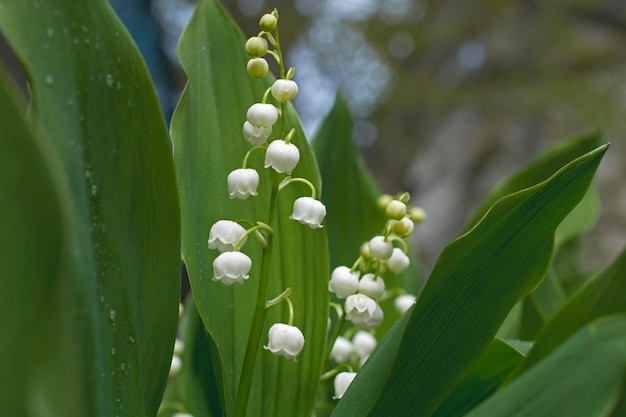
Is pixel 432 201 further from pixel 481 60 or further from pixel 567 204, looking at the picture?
pixel 567 204

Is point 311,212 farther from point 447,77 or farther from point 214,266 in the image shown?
point 447,77

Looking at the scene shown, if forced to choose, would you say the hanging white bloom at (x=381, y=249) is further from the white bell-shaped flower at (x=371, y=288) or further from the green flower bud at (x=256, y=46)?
the green flower bud at (x=256, y=46)

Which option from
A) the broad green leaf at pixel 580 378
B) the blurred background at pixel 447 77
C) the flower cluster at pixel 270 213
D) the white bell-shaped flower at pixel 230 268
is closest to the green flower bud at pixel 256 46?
the flower cluster at pixel 270 213

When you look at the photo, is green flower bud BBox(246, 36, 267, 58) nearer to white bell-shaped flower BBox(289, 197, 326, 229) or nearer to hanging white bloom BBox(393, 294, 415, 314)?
white bell-shaped flower BBox(289, 197, 326, 229)

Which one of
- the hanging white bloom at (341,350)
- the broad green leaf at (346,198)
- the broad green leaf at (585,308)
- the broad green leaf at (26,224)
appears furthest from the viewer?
the broad green leaf at (346,198)

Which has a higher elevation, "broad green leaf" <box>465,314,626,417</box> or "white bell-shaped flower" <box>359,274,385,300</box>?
"broad green leaf" <box>465,314,626,417</box>

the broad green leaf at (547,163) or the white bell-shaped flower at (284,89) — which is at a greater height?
the white bell-shaped flower at (284,89)

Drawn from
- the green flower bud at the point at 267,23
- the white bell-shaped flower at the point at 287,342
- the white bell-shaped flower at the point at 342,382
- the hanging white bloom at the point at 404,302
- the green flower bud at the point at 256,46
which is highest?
the green flower bud at the point at 267,23

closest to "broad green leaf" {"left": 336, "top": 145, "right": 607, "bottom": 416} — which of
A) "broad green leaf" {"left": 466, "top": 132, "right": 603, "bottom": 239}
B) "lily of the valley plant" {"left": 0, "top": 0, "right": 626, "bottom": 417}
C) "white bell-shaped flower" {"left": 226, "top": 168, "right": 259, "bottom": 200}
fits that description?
"lily of the valley plant" {"left": 0, "top": 0, "right": 626, "bottom": 417}
